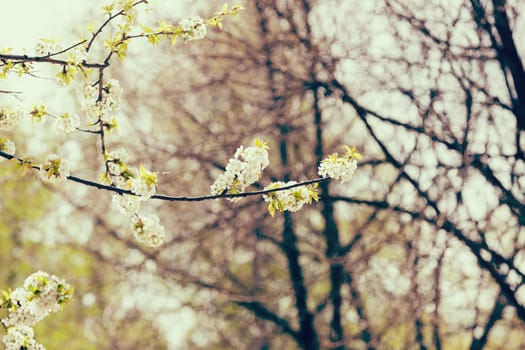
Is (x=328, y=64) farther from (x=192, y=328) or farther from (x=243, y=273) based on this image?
(x=192, y=328)

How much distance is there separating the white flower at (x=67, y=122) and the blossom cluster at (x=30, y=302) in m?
0.74

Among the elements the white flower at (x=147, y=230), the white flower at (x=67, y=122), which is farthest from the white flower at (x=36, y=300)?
the white flower at (x=67, y=122)

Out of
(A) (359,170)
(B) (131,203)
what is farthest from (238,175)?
(A) (359,170)

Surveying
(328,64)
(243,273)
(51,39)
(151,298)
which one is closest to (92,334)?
(151,298)

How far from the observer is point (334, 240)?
27.3ft

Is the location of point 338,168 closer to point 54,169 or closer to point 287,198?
point 287,198

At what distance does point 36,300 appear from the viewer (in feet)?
10.3

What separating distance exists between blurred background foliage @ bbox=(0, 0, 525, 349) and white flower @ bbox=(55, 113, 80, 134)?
13.4 ft

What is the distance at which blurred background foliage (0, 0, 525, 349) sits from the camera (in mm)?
6414

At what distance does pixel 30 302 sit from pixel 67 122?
0.90 meters

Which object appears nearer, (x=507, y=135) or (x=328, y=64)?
(x=507, y=135)

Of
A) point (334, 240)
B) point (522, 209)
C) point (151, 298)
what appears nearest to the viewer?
point (522, 209)

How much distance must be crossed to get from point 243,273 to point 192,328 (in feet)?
3.48

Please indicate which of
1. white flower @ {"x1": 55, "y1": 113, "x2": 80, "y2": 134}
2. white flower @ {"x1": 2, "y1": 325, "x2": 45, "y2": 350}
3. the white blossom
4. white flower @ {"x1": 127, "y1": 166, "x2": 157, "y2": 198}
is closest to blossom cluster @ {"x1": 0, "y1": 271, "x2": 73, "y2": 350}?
white flower @ {"x1": 2, "y1": 325, "x2": 45, "y2": 350}
